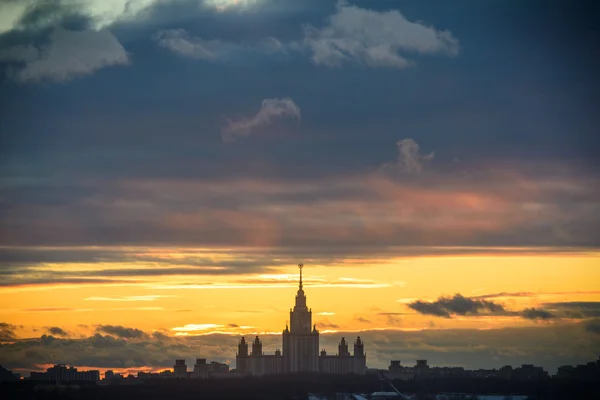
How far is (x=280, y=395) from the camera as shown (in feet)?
629

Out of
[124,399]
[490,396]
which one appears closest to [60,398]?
[124,399]

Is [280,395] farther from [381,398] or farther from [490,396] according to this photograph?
[490,396]

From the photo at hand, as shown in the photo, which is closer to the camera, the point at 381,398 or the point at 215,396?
the point at 215,396

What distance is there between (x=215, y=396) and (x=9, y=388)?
93.0ft

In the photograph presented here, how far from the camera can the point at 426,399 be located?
191250 millimetres

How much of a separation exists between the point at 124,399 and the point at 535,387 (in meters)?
59.8

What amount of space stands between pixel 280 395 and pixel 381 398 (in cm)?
1597

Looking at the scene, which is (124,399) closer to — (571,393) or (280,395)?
(280,395)

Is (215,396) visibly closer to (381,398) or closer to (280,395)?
(280,395)

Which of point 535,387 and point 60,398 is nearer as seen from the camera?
point 60,398

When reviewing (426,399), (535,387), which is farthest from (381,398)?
(535,387)

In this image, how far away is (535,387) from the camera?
199 m

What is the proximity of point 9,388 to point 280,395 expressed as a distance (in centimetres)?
3669

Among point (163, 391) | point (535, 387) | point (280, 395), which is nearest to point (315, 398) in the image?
point (280, 395)
